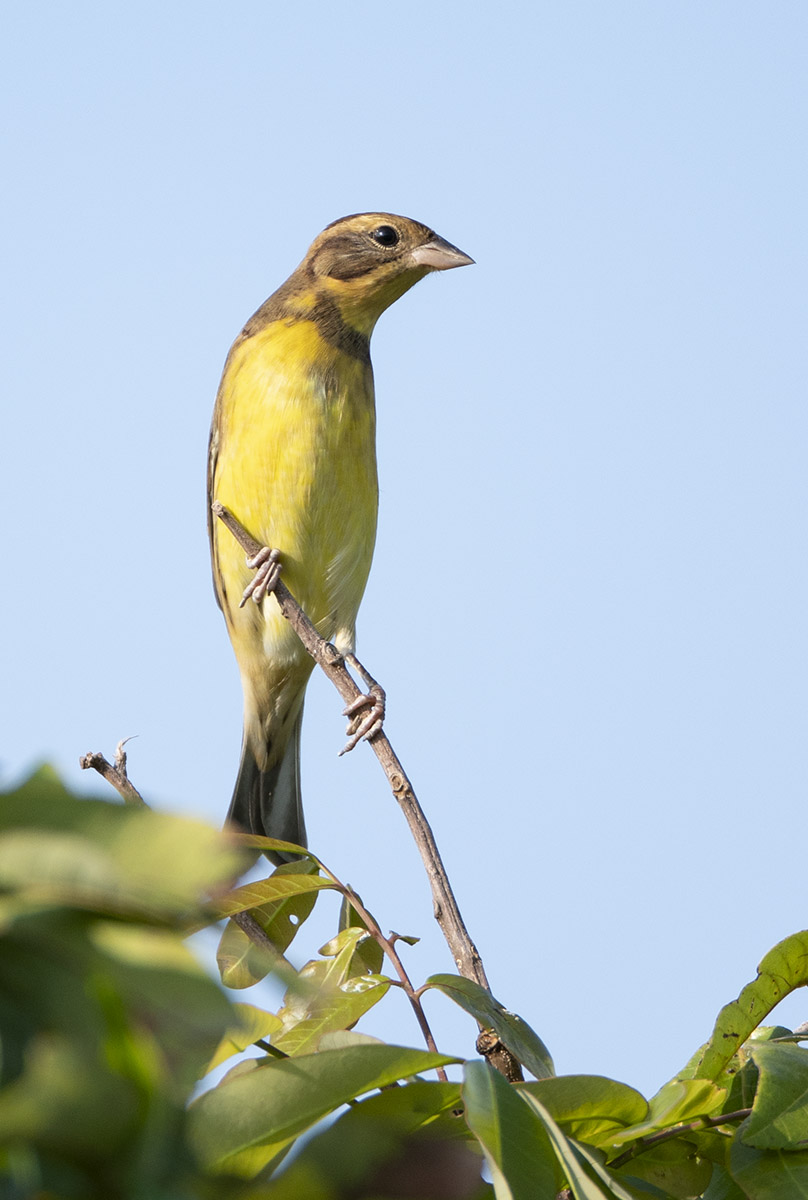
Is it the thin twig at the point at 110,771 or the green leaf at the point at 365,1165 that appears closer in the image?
the green leaf at the point at 365,1165

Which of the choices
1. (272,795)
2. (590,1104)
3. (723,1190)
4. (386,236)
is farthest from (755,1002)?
(386,236)

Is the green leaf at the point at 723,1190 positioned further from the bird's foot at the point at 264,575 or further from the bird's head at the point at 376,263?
the bird's head at the point at 376,263

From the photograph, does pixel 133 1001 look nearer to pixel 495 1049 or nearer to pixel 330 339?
pixel 495 1049

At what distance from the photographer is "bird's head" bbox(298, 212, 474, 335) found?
5715 mm

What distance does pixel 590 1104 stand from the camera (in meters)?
1.18

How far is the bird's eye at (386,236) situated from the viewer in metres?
5.78

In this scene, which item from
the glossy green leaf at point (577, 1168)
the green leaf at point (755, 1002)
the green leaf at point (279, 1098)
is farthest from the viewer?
the green leaf at point (755, 1002)

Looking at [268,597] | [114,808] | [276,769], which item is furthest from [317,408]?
[114,808]

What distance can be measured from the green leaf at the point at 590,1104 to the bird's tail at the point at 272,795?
160 inches

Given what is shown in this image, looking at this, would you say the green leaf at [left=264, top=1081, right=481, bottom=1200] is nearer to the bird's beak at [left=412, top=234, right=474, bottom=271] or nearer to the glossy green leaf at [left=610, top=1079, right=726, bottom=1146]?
the glossy green leaf at [left=610, top=1079, right=726, bottom=1146]

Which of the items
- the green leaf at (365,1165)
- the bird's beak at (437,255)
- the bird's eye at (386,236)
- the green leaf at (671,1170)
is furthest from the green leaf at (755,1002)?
the bird's eye at (386,236)

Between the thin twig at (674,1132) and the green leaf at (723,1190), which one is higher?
the thin twig at (674,1132)

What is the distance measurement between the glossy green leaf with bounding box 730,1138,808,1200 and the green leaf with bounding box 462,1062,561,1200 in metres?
0.29

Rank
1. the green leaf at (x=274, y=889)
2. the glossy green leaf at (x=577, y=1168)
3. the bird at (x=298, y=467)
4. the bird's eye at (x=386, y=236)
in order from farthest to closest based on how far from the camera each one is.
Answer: the bird's eye at (x=386, y=236) → the bird at (x=298, y=467) → the green leaf at (x=274, y=889) → the glossy green leaf at (x=577, y=1168)
